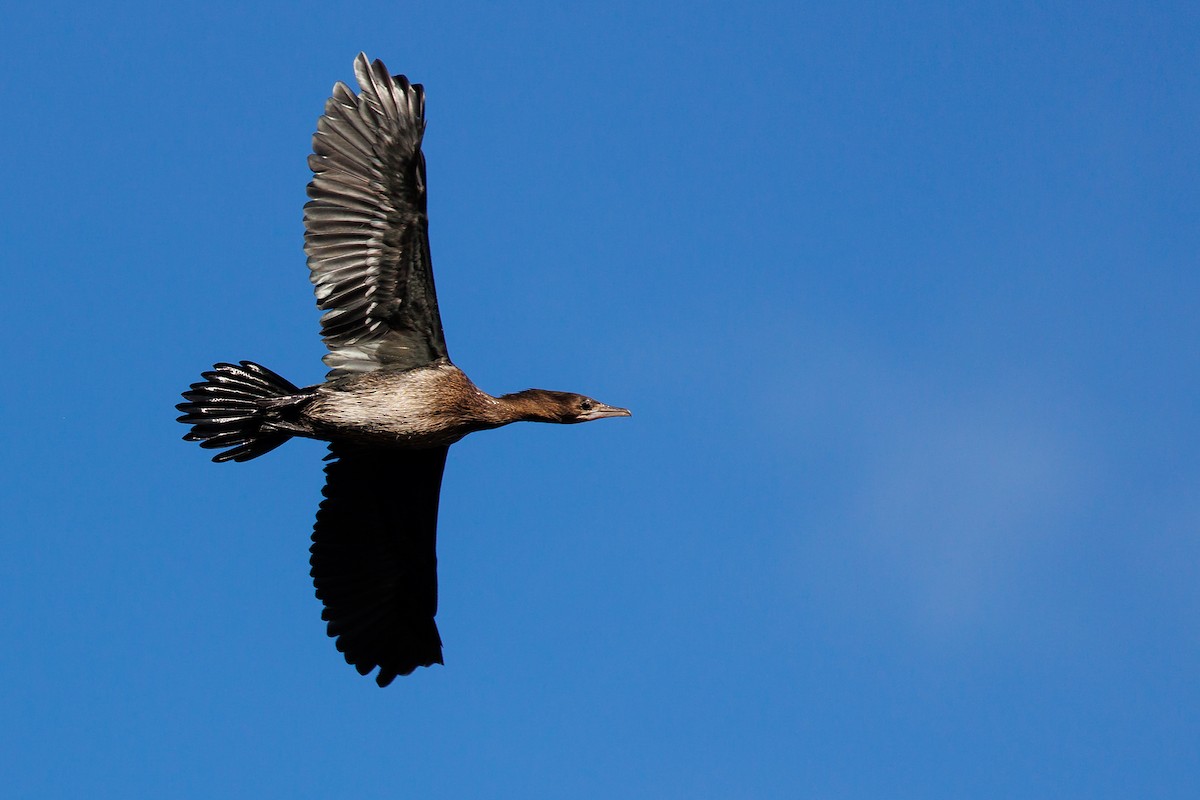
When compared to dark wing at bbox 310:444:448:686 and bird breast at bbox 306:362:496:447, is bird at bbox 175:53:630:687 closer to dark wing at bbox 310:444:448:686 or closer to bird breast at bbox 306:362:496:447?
bird breast at bbox 306:362:496:447

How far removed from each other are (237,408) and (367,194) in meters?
1.63

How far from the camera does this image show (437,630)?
1147 centimetres

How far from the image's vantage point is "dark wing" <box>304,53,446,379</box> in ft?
30.8

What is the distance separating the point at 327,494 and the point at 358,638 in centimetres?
128

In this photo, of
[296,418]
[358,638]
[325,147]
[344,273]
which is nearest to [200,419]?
[296,418]

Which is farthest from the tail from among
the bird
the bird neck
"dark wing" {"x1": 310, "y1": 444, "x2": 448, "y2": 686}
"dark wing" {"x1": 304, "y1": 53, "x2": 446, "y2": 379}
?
the bird neck

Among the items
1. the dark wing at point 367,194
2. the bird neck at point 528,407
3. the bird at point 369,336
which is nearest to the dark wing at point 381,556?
the bird at point 369,336

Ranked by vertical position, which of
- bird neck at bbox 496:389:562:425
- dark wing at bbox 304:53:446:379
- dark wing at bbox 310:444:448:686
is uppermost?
dark wing at bbox 304:53:446:379

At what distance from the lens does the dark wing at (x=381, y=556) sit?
35.4ft

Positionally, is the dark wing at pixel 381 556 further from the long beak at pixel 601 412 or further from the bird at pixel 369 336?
the long beak at pixel 601 412

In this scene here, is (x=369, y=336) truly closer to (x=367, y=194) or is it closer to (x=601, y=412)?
(x=367, y=194)

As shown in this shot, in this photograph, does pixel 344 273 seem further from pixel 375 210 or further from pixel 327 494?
pixel 327 494

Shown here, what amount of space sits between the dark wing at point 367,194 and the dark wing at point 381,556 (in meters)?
1.57

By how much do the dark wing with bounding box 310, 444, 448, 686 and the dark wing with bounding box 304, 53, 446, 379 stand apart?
1.57 m
